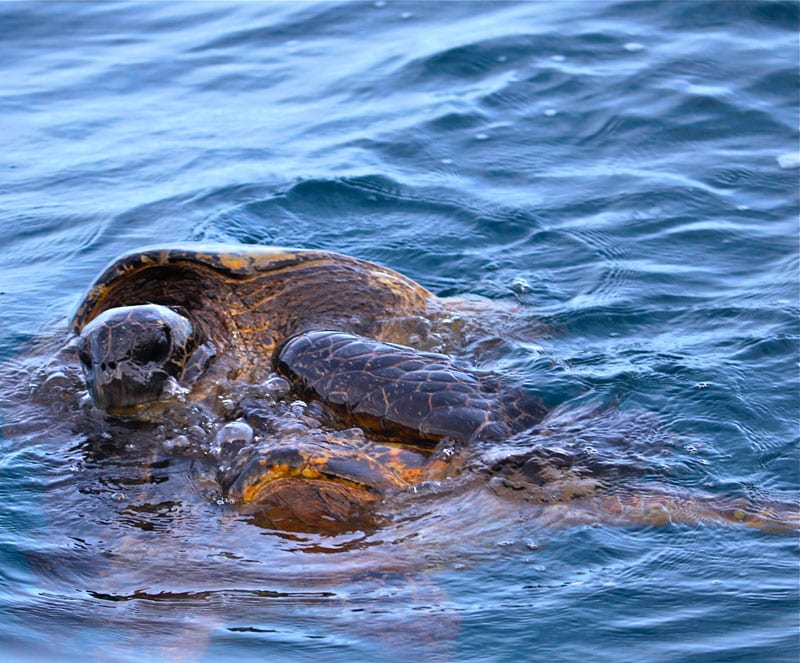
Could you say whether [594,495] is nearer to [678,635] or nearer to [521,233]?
[678,635]

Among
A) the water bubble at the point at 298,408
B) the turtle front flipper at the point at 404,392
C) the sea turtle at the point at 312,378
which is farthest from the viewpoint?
the water bubble at the point at 298,408

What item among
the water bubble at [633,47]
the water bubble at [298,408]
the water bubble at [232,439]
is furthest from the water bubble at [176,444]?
the water bubble at [633,47]

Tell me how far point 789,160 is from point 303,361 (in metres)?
4.85

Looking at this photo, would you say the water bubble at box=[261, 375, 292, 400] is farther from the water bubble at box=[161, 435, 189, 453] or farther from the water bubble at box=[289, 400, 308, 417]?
the water bubble at box=[161, 435, 189, 453]

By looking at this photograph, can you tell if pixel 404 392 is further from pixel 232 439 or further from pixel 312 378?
pixel 232 439

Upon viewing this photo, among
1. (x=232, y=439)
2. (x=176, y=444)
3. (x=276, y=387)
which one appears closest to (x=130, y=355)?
(x=176, y=444)

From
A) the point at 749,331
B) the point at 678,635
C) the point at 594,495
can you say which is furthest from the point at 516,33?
the point at 678,635

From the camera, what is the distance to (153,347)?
5.06 m

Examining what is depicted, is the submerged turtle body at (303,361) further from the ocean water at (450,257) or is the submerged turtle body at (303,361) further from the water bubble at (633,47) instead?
the water bubble at (633,47)

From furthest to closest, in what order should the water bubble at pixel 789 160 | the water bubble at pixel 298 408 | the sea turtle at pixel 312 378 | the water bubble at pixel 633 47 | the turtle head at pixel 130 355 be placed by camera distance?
the water bubble at pixel 633 47
the water bubble at pixel 789 160
the water bubble at pixel 298 408
the turtle head at pixel 130 355
the sea turtle at pixel 312 378

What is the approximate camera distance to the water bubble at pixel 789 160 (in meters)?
8.11

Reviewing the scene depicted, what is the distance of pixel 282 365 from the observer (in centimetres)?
532

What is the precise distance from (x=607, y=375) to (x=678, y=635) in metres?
1.97

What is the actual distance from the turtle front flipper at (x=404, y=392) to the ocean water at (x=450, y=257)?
340 millimetres
